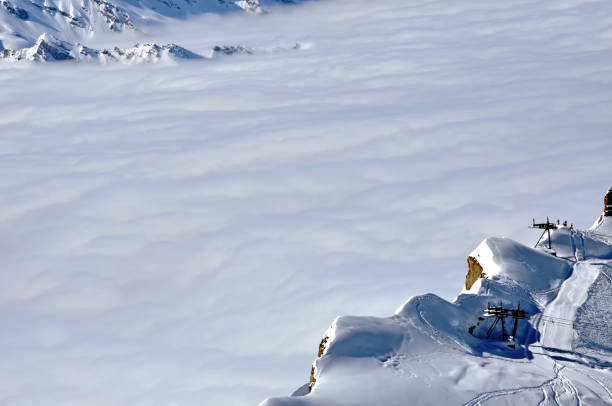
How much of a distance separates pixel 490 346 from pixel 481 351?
122 centimetres

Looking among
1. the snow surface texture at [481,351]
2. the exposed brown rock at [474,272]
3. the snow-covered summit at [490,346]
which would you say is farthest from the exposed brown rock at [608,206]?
the exposed brown rock at [474,272]

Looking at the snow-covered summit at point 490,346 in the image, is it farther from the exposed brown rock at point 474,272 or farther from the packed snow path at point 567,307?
the exposed brown rock at point 474,272

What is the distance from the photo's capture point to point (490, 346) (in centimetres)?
3681

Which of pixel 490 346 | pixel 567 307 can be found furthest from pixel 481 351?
pixel 567 307

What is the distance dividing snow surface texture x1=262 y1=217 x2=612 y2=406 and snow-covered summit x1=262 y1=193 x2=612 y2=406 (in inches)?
2.2

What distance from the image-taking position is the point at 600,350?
36188 millimetres

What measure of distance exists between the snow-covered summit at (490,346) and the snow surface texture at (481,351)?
0.06 metres

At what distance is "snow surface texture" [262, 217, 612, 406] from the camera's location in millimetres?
30156

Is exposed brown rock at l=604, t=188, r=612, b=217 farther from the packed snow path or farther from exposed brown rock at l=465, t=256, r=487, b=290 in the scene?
exposed brown rock at l=465, t=256, r=487, b=290

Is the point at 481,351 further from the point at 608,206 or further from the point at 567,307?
the point at 608,206

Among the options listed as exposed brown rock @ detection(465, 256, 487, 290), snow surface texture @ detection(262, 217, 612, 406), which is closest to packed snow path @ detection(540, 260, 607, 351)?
snow surface texture @ detection(262, 217, 612, 406)

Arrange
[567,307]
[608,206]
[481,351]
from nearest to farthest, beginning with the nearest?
[481,351], [567,307], [608,206]

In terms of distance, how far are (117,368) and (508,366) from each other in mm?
109188

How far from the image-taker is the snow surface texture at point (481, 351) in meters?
30.2
